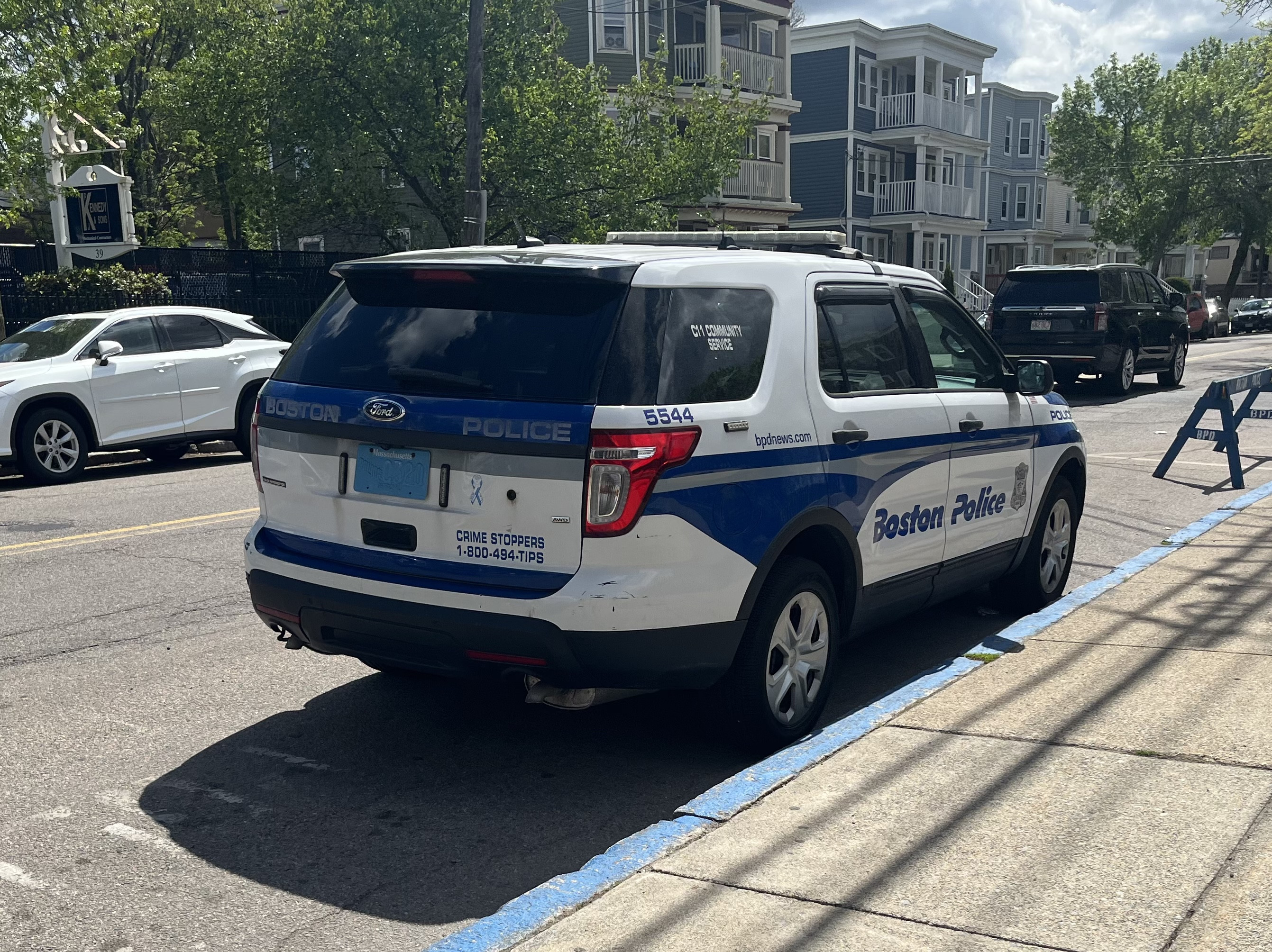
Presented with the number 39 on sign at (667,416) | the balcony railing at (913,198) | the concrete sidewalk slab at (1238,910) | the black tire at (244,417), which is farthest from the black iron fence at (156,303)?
the balcony railing at (913,198)

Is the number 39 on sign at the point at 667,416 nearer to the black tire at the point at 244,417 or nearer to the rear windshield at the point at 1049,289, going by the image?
the black tire at the point at 244,417

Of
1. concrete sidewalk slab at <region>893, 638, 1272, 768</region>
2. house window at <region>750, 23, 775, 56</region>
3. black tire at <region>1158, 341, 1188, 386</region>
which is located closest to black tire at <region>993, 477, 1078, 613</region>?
concrete sidewalk slab at <region>893, 638, 1272, 768</region>

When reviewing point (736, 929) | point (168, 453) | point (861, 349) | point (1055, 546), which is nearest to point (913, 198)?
point (168, 453)

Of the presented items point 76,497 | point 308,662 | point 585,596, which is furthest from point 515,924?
point 76,497

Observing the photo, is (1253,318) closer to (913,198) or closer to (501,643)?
(913,198)

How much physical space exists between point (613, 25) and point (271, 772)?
32.0 metres

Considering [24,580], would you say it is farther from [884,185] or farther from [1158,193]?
[1158,193]

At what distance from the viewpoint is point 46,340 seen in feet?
43.5

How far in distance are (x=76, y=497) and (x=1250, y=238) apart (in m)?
54.3

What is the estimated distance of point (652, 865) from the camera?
3.69 meters

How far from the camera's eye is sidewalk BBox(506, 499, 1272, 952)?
128 inches

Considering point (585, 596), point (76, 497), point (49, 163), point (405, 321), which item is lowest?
point (76, 497)

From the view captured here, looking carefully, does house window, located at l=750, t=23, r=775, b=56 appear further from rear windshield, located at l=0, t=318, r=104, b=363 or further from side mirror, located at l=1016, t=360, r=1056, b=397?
side mirror, located at l=1016, t=360, r=1056, b=397

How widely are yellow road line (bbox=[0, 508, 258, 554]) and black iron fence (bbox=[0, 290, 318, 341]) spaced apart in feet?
24.1
